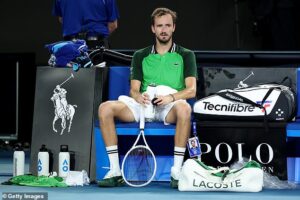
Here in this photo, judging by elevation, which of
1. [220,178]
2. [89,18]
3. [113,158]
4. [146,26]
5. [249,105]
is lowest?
[220,178]

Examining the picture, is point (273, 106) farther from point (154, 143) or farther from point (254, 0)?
point (254, 0)

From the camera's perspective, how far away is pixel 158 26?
7.79 metres

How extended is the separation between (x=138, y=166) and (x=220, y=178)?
90 cm

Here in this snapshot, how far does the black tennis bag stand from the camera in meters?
7.64

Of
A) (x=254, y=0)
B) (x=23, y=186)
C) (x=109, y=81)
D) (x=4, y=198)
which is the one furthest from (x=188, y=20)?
(x=4, y=198)

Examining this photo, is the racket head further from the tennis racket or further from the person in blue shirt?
the person in blue shirt

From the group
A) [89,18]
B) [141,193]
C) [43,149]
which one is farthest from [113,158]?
[89,18]

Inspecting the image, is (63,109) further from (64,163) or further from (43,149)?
(64,163)

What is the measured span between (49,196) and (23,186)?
71cm

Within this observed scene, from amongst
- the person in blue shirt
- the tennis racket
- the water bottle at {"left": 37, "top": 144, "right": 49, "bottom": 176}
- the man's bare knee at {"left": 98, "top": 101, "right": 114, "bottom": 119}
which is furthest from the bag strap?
the person in blue shirt

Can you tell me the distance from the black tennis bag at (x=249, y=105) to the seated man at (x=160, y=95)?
19 cm

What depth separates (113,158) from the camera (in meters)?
7.58

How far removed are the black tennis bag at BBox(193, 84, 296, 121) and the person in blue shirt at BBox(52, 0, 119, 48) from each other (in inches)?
84.4

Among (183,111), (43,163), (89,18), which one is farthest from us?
(89,18)
